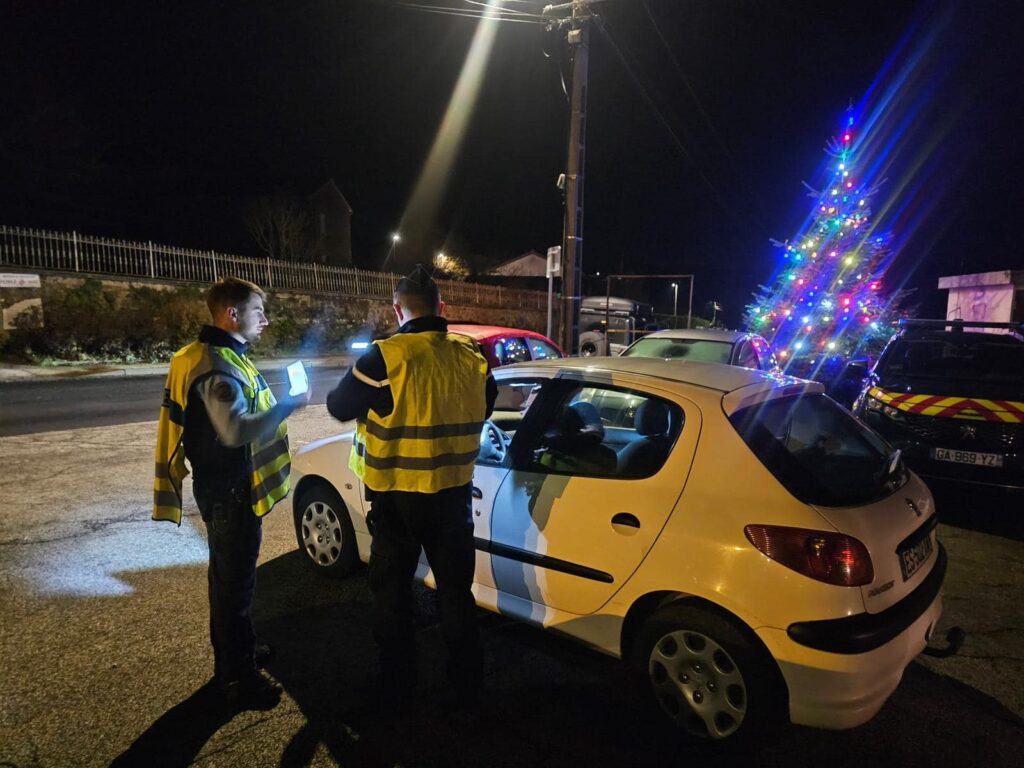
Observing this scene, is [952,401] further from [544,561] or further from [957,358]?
[544,561]

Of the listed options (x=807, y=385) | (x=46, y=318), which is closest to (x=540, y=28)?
(x=807, y=385)

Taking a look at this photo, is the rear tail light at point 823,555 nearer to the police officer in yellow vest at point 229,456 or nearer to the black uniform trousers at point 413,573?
the black uniform trousers at point 413,573

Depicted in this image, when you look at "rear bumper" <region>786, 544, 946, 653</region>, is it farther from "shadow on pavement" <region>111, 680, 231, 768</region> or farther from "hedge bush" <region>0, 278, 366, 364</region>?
"hedge bush" <region>0, 278, 366, 364</region>

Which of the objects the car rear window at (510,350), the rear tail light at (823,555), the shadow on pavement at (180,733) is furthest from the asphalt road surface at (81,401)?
the rear tail light at (823,555)

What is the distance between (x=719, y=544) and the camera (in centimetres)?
229

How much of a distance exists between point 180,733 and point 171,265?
19.2m

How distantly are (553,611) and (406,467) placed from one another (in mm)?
1011

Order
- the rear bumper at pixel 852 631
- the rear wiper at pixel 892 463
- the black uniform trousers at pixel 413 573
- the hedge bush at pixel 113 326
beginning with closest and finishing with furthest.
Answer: the rear bumper at pixel 852 631
the black uniform trousers at pixel 413 573
the rear wiper at pixel 892 463
the hedge bush at pixel 113 326

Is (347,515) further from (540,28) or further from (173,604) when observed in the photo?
(540,28)

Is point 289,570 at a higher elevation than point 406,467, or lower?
lower

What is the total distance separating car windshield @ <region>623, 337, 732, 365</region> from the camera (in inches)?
311

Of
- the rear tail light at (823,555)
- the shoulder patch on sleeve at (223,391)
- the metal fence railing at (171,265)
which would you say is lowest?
the rear tail light at (823,555)

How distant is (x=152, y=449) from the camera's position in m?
7.12

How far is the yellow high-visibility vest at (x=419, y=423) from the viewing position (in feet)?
7.91
